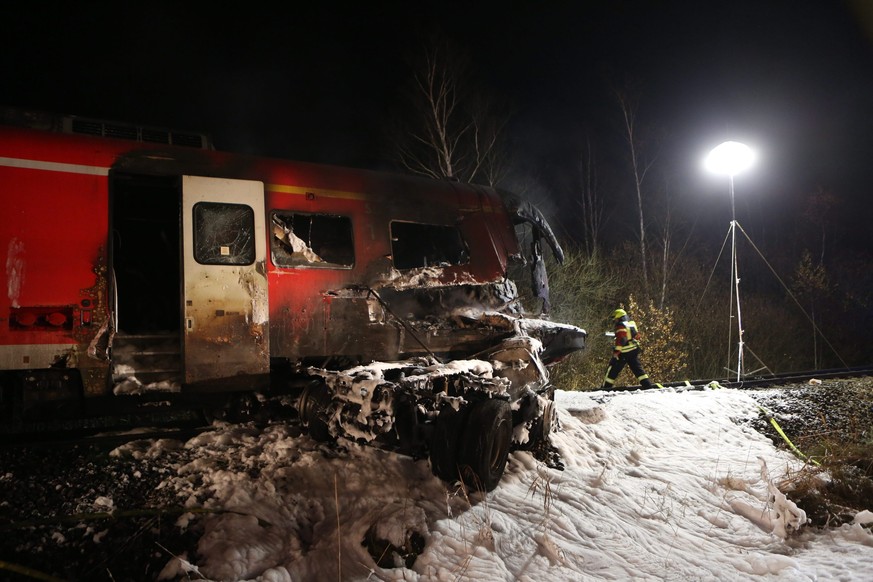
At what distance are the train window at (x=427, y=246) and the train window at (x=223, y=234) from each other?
6.56ft

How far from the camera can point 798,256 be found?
1139 inches

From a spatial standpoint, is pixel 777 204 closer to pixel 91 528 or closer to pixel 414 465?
pixel 414 465

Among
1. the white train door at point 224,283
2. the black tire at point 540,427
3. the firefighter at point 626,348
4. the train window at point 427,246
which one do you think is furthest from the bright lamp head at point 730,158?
the white train door at point 224,283

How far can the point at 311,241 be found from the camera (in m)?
5.73

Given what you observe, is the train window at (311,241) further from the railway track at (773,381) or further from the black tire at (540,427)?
the railway track at (773,381)

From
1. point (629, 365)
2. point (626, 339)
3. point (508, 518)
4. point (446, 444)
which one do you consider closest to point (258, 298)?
point (446, 444)

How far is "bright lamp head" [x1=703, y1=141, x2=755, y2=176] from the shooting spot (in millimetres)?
9258

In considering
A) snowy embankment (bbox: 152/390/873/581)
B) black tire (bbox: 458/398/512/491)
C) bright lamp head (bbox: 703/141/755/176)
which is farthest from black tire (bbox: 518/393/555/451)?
bright lamp head (bbox: 703/141/755/176)

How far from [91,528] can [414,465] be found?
2586 millimetres

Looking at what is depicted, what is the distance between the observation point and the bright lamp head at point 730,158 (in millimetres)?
9258

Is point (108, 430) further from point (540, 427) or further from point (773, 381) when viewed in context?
point (773, 381)

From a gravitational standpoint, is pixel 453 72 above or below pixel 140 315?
above

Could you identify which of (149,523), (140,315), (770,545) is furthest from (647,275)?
(149,523)

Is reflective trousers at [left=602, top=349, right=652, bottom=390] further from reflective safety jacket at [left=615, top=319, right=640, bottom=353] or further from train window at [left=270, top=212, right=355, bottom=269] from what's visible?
train window at [left=270, top=212, right=355, bottom=269]
